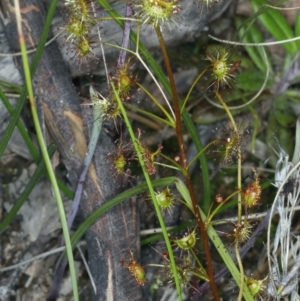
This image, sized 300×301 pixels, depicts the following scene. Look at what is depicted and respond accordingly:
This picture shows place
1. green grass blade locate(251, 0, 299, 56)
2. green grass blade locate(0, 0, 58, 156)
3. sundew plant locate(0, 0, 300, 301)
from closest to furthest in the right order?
sundew plant locate(0, 0, 300, 301) < green grass blade locate(0, 0, 58, 156) < green grass blade locate(251, 0, 299, 56)

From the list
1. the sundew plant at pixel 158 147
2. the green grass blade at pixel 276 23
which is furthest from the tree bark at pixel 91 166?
the green grass blade at pixel 276 23

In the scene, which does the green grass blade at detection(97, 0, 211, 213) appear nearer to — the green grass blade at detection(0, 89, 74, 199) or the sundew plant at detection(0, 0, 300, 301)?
the sundew plant at detection(0, 0, 300, 301)

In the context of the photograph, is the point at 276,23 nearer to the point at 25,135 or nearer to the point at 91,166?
the point at 91,166

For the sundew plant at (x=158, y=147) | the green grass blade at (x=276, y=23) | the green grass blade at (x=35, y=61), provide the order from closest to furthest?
the sundew plant at (x=158, y=147)
the green grass blade at (x=35, y=61)
the green grass blade at (x=276, y=23)

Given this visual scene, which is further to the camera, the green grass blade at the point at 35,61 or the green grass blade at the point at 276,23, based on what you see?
the green grass blade at the point at 276,23

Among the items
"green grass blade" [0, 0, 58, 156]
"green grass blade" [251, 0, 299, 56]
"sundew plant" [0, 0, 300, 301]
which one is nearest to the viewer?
"sundew plant" [0, 0, 300, 301]

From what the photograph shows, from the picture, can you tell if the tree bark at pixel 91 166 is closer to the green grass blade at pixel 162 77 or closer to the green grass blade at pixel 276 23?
the green grass blade at pixel 162 77

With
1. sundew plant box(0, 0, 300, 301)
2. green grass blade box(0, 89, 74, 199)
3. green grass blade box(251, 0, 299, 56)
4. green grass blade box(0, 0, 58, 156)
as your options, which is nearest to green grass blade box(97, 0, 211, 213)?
sundew plant box(0, 0, 300, 301)

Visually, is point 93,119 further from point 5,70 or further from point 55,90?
point 5,70

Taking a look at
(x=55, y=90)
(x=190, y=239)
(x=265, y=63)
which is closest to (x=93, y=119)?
(x=55, y=90)

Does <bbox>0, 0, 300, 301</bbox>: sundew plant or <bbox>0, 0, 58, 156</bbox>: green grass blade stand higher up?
<bbox>0, 0, 58, 156</bbox>: green grass blade
